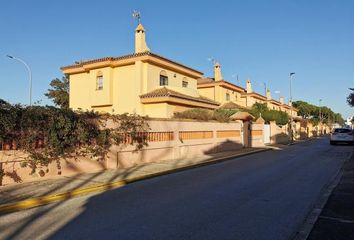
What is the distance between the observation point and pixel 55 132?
11.8 metres

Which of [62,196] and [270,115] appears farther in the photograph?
[270,115]

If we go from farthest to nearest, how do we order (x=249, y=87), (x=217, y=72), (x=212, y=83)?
1. (x=249, y=87)
2. (x=217, y=72)
3. (x=212, y=83)

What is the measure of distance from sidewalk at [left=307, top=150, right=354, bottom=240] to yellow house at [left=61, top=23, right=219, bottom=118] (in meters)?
19.2

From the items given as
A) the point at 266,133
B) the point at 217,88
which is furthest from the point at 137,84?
the point at 217,88

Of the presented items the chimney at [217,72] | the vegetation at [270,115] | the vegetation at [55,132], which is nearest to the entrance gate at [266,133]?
the vegetation at [270,115]

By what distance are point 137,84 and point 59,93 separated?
3195 cm

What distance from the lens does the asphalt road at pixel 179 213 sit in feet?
20.3

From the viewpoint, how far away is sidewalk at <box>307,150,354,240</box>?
5980mm

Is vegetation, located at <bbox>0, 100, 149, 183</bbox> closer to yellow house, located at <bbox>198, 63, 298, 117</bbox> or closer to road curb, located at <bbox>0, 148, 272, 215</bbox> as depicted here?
road curb, located at <bbox>0, 148, 272, 215</bbox>

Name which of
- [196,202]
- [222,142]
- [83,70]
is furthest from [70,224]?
[83,70]

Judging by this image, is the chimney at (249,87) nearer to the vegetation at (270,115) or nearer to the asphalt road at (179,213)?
the vegetation at (270,115)

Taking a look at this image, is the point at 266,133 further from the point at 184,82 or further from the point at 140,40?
the point at 140,40

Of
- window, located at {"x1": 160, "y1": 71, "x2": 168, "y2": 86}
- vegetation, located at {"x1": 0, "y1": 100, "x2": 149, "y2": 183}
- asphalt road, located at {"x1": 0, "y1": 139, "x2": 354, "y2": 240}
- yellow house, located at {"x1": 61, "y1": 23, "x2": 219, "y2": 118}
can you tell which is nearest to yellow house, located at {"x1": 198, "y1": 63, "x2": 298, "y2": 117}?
yellow house, located at {"x1": 61, "y1": 23, "x2": 219, "y2": 118}

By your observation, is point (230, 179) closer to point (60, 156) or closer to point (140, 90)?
point (60, 156)
